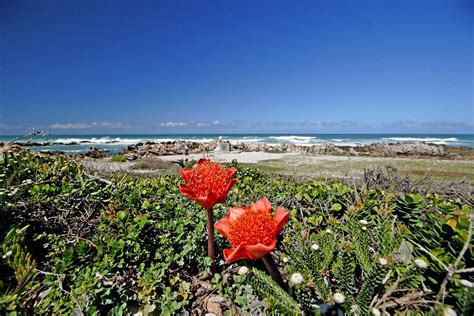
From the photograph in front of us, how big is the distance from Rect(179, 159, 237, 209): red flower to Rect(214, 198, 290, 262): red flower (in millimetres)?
164

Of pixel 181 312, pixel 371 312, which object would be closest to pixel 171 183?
pixel 181 312

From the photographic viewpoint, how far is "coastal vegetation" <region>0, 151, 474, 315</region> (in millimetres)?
1123

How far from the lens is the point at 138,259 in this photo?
178 centimetres

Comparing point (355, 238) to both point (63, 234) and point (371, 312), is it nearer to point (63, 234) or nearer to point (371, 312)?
point (371, 312)

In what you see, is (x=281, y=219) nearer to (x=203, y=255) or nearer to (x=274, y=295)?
(x=274, y=295)

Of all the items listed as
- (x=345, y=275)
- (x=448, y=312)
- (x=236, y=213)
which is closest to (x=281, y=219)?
(x=236, y=213)

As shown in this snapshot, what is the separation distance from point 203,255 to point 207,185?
664 mm

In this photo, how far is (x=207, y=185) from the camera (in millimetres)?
1477

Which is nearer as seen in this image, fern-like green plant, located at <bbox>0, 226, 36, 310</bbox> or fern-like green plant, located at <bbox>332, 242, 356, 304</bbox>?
fern-like green plant, located at <bbox>0, 226, 36, 310</bbox>

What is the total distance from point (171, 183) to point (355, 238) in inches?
94.4

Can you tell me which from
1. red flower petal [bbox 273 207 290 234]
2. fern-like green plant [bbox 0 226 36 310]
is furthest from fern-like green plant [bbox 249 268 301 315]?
fern-like green plant [bbox 0 226 36 310]

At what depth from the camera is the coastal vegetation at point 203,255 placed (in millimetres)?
1123

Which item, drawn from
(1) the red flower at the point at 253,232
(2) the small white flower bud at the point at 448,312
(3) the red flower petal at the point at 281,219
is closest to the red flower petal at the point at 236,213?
(1) the red flower at the point at 253,232

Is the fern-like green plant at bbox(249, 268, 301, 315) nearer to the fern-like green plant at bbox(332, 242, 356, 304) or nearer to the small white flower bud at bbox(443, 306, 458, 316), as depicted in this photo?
the fern-like green plant at bbox(332, 242, 356, 304)
